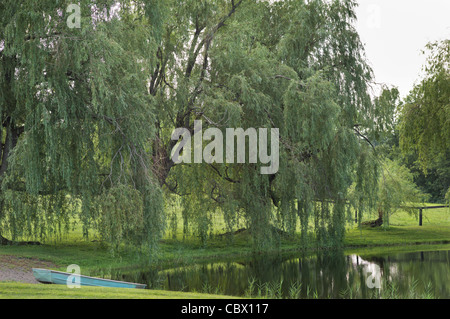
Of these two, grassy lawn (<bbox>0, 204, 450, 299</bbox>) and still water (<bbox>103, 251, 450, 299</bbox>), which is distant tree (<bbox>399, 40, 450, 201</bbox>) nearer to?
grassy lawn (<bbox>0, 204, 450, 299</bbox>)

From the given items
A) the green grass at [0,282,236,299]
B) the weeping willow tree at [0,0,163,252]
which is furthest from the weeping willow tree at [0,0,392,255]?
the green grass at [0,282,236,299]

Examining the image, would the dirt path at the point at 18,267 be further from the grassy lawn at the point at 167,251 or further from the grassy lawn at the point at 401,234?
the grassy lawn at the point at 401,234

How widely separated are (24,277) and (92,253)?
129 inches

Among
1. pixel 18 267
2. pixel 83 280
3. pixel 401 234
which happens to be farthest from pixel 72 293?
pixel 401 234

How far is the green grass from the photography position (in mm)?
6758

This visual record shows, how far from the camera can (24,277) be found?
9.88m

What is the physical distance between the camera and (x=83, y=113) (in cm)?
1074

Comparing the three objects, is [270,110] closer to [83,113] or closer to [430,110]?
[83,113]

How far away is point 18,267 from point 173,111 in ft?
16.4

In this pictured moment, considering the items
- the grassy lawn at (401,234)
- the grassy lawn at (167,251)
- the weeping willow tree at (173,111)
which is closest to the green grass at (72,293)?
the grassy lawn at (167,251)

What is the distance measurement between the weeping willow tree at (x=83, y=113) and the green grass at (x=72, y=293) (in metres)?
2.69

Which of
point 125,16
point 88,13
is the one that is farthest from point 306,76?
point 88,13

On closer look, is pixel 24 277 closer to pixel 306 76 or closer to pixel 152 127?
pixel 152 127
